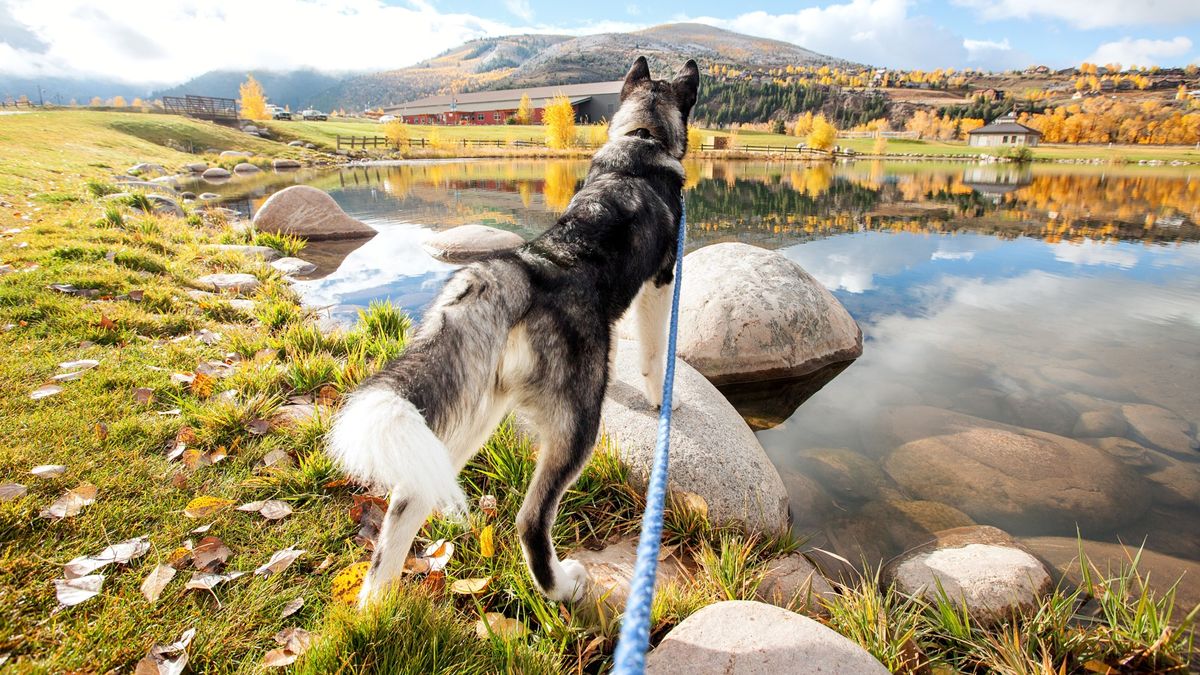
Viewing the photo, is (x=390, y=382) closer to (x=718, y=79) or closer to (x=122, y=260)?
(x=122, y=260)

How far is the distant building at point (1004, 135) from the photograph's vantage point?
107 m

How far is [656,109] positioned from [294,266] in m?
8.19

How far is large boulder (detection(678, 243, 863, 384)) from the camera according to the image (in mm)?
6180

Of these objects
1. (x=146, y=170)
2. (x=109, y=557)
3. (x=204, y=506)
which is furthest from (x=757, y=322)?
(x=146, y=170)

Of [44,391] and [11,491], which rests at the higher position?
[44,391]

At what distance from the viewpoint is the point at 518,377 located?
2285mm

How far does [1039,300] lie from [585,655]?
1103 cm

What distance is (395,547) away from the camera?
2264 mm

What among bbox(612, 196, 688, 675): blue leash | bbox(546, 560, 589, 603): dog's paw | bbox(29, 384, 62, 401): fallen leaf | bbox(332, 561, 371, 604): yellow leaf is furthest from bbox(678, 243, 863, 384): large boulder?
bbox(29, 384, 62, 401): fallen leaf

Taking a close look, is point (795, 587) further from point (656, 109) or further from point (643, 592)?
point (656, 109)

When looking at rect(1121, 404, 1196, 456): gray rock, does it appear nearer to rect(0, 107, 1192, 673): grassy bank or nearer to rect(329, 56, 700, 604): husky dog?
rect(0, 107, 1192, 673): grassy bank

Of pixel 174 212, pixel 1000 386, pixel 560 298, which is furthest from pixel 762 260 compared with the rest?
pixel 174 212

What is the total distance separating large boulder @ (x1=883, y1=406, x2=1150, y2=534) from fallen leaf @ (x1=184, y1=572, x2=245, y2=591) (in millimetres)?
4789

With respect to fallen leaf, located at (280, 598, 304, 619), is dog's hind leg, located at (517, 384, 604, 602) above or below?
above
